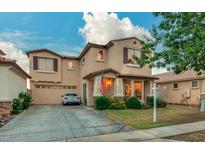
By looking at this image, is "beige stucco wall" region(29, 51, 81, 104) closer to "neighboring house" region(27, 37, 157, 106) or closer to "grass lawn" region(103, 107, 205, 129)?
"neighboring house" region(27, 37, 157, 106)

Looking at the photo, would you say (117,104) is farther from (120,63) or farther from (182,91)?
(182,91)

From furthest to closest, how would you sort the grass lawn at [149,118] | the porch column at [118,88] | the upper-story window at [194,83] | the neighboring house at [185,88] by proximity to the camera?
the upper-story window at [194,83] → the neighboring house at [185,88] → the porch column at [118,88] → the grass lawn at [149,118]

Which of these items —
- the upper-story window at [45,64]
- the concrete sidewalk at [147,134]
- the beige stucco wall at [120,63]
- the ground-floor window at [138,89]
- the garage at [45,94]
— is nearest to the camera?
the concrete sidewalk at [147,134]

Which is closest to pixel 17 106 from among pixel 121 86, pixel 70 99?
pixel 70 99

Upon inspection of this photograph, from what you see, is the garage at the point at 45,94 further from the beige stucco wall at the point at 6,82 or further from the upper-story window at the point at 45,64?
the beige stucco wall at the point at 6,82

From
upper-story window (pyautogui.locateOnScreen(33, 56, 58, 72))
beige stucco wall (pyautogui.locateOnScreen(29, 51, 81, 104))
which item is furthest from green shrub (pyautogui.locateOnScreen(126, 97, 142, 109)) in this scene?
upper-story window (pyautogui.locateOnScreen(33, 56, 58, 72))

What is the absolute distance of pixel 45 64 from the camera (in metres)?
15.6

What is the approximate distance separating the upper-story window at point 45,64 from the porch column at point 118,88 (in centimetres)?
637

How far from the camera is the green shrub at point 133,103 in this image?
420 inches

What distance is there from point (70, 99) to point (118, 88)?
4.61 m

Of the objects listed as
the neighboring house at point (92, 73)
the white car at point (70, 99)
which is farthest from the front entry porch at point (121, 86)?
the white car at point (70, 99)

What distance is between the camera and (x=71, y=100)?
14.6 meters
